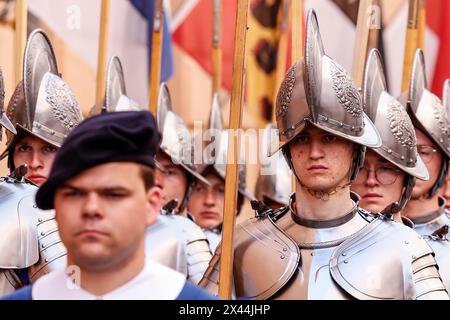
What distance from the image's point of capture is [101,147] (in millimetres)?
4504

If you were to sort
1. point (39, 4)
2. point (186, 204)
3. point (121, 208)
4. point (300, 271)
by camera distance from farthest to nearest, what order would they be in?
point (39, 4)
point (186, 204)
point (300, 271)
point (121, 208)

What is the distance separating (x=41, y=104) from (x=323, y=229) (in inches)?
67.5

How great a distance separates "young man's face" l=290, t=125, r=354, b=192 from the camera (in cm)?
617

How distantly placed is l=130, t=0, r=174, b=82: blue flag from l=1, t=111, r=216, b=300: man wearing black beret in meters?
7.30

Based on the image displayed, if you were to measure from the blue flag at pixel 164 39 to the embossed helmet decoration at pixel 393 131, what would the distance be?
14.3 feet

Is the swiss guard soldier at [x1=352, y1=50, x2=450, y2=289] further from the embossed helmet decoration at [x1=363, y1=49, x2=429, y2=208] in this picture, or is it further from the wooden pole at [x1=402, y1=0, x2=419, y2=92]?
the wooden pole at [x1=402, y1=0, x2=419, y2=92]

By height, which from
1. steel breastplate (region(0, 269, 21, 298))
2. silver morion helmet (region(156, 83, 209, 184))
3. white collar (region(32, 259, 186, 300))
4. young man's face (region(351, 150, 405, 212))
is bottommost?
steel breastplate (region(0, 269, 21, 298))

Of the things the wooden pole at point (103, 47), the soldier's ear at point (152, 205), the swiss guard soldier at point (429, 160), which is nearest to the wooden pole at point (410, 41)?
the swiss guard soldier at point (429, 160)

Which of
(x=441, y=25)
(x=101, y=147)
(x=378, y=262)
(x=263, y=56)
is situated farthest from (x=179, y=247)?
(x=441, y=25)

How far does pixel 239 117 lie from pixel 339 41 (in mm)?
5959

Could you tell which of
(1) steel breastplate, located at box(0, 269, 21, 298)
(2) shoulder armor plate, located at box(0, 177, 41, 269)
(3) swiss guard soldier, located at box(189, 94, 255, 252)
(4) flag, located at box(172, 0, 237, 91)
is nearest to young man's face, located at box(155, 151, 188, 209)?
(3) swiss guard soldier, located at box(189, 94, 255, 252)

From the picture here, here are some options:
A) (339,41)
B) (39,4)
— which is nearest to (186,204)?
(39,4)

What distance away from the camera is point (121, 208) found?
4.47 m
